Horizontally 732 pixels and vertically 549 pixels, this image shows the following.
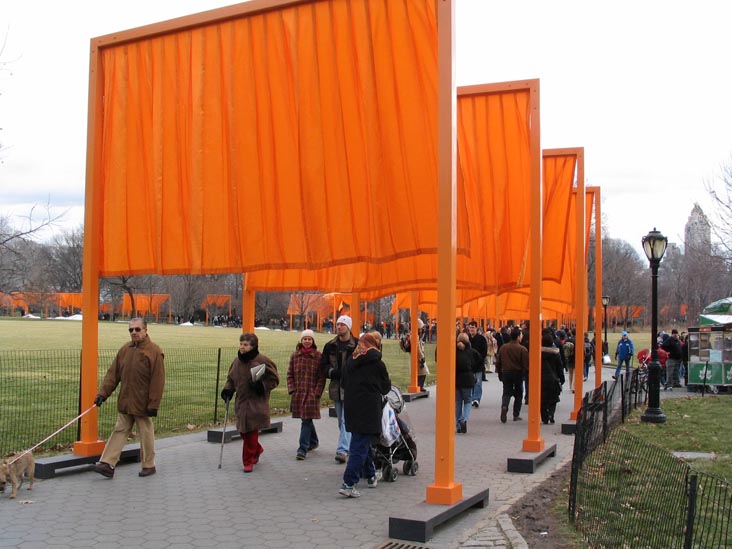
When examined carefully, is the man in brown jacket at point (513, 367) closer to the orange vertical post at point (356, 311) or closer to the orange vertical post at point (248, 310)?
the orange vertical post at point (356, 311)

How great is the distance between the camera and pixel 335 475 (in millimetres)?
9742

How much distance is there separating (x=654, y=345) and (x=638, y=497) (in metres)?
9.81

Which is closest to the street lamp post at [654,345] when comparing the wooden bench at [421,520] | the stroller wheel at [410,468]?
the stroller wheel at [410,468]

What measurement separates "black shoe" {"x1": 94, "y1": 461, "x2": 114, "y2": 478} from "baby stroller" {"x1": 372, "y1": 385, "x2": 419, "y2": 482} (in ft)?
10.7

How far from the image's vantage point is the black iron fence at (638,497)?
6512mm

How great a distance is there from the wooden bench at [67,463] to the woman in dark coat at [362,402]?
11.5 feet

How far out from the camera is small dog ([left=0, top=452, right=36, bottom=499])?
26.4 feet

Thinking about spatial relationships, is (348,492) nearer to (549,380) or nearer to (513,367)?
(513,367)

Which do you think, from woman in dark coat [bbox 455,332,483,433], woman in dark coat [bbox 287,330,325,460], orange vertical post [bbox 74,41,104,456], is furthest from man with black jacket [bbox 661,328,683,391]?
orange vertical post [bbox 74,41,104,456]

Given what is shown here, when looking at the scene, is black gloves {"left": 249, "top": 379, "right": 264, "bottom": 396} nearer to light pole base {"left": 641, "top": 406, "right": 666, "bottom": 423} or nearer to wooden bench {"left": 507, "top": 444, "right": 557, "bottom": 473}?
wooden bench {"left": 507, "top": 444, "right": 557, "bottom": 473}

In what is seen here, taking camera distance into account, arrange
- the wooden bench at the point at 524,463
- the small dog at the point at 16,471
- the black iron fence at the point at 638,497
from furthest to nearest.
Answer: the wooden bench at the point at 524,463
the small dog at the point at 16,471
the black iron fence at the point at 638,497

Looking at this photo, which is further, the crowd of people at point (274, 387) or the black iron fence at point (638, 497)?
the crowd of people at point (274, 387)

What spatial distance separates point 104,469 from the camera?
29.7ft

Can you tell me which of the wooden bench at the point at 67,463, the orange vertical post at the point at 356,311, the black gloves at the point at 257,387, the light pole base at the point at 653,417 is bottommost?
the light pole base at the point at 653,417
